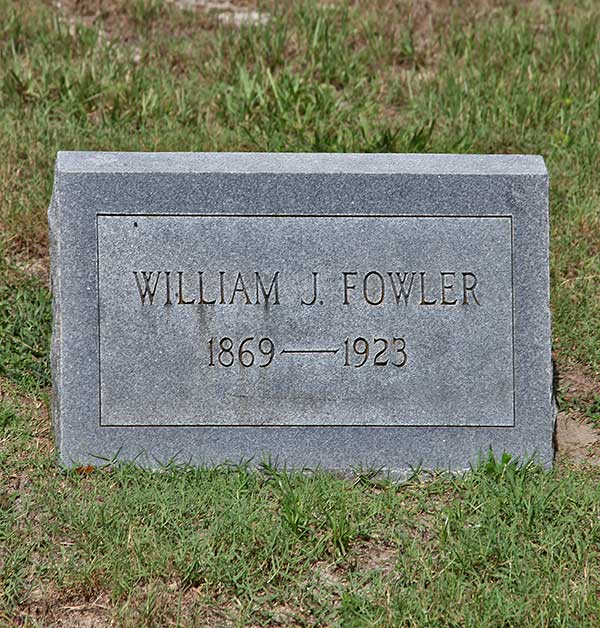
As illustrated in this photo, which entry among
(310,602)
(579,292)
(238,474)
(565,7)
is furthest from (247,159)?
(565,7)

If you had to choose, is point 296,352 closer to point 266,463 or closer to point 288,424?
point 288,424

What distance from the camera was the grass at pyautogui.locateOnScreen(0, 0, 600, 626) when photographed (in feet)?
10.5

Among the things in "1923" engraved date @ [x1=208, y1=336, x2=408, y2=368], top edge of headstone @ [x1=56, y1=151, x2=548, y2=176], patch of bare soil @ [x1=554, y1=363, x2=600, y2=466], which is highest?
top edge of headstone @ [x1=56, y1=151, x2=548, y2=176]

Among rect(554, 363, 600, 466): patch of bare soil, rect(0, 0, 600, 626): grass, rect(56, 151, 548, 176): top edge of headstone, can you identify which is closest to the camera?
rect(0, 0, 600, 626): grass

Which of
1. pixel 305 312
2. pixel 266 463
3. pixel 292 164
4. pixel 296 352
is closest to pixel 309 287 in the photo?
pixel 305 312

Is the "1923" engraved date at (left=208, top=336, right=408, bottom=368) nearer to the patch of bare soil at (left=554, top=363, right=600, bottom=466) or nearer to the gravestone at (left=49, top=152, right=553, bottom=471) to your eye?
the gravestone at (left=49, top=152, right=553, bottom=471)

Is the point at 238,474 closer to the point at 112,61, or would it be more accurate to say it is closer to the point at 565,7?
the point at 112,61

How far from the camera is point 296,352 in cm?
383

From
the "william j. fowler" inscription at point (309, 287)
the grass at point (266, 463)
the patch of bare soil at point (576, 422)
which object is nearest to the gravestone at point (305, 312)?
the "william j. fowler" inscription at point (309, 287)

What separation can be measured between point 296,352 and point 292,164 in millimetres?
660

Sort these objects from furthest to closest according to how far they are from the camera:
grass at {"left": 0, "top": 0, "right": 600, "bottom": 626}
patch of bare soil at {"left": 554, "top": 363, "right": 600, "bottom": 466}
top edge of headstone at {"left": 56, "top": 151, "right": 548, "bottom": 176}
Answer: patch of bare soil at {"left": 554, "top": 363, "right": 600, "bottom": 466} → top edge of headstone at {"left": 56, "top": 151, "right": 548, "bottom": 176} → grass at {"left": 0, "top": 0, "right": 600, "bottom": 626}

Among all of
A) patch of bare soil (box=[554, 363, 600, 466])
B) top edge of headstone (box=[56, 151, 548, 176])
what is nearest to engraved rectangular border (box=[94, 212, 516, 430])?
top edge of headstone (box=[56, 151, 548, 176])

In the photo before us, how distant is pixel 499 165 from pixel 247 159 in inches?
35.0

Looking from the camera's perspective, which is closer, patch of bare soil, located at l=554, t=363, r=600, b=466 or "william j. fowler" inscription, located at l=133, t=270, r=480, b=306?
"william j. fowler" inscription, located at l=133, t=270, r=480, b=306
